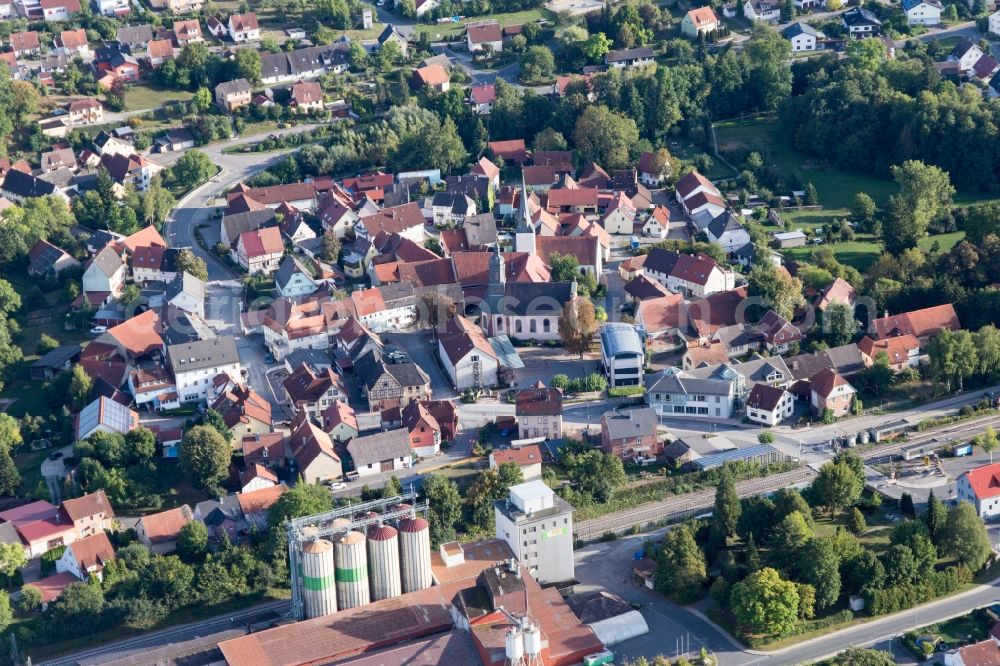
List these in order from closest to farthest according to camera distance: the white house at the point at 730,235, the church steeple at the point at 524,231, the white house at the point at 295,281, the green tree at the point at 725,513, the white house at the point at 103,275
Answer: the green tree at the point at 725,513 < the white house at the point at 295,281 < the white house at the point at 103,275 < the church steeple at the point at 524,231 < the white house at the point at 730,235

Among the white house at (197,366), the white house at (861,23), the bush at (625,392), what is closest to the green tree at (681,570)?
the bush at (625,392)

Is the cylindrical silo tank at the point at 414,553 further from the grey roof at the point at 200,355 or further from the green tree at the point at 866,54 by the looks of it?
the green tree at the point at 866,54

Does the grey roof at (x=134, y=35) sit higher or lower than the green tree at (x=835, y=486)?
higher

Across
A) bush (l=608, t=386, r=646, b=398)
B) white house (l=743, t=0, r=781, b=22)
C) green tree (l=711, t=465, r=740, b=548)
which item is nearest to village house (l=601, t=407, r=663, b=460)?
bush (l=608, t=386, r=646, b=398)

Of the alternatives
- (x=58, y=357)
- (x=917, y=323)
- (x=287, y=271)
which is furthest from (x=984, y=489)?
(x=58, y=357)

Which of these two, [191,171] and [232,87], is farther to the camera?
[232,87]

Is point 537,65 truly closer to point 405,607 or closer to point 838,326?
point 838,326
